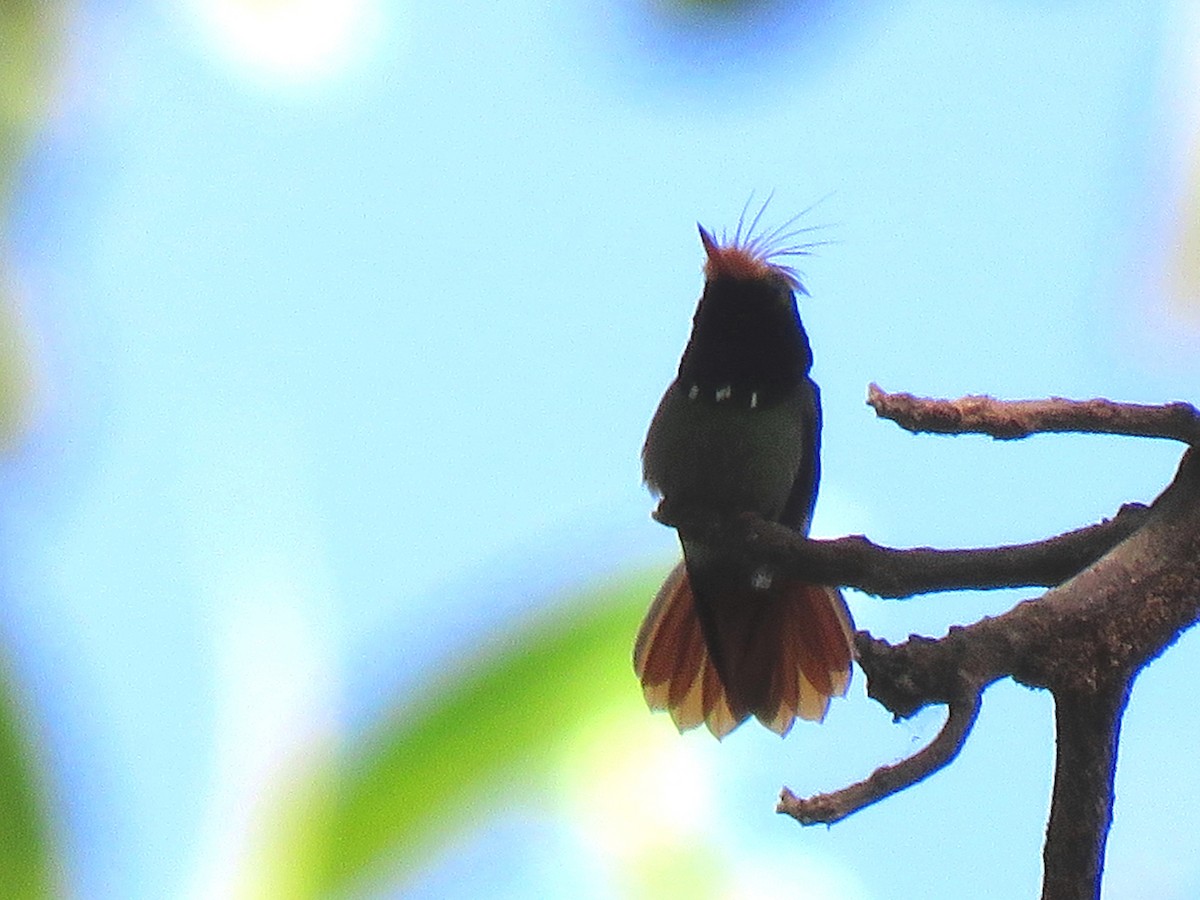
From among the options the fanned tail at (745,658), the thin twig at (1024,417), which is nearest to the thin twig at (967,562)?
the thin twig at (1024,417)

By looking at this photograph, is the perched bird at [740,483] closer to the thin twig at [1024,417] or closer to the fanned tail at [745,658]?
the fanned tail at [745,658]

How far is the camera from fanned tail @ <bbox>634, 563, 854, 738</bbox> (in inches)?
123

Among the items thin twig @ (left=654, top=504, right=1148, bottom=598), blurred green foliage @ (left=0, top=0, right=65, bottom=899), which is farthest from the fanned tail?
blurred green foliage @ (left=0, top=0, right=65, bottom=899)

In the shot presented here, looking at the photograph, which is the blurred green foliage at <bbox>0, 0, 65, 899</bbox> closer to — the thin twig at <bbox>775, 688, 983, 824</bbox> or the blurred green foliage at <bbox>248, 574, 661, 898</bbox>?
the blurred green foliage at <bbox>248, 574, 661, 898</bbox>

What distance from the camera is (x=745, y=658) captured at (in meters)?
3.15

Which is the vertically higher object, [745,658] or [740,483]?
[740,483]

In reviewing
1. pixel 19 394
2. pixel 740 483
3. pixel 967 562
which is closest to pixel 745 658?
pixel 740 483

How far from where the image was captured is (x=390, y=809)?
1.48m

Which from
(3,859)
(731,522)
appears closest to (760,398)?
(731,522)

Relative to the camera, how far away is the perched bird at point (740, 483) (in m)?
3.07

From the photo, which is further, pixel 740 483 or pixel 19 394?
pixel 740 483

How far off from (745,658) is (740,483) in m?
0.40

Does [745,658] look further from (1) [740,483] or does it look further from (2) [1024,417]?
(2) [1024,417]

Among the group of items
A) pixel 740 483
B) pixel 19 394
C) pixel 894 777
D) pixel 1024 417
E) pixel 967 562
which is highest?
pixel 740 483
